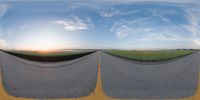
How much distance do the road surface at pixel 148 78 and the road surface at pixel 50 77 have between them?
225 millimetres

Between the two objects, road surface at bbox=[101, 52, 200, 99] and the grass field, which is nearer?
road surface at bbox=[101, 52, 200, 99]

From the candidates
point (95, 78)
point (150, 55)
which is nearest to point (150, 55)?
point (150, 55)

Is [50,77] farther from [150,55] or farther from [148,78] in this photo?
[150,55]

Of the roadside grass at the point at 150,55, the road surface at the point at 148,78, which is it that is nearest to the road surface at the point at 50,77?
the road surface at the point at 148,78

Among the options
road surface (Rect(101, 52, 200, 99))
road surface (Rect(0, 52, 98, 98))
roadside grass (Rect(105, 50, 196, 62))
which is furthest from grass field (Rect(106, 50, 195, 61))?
road surface (Rect(0, 52, 98, 98))

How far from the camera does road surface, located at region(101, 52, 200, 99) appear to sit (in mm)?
4039

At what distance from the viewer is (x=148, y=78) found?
407 cm

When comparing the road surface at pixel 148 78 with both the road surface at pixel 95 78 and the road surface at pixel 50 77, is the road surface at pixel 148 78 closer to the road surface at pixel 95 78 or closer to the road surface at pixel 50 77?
the road surface at pixel 95 78

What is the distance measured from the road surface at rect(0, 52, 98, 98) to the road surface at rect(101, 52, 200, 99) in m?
0.22

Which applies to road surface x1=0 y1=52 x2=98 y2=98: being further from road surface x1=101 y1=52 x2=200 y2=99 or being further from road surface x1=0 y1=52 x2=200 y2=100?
road surface x1=101 y1=52 x2=200 y2=99

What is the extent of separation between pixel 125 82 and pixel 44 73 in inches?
44.4

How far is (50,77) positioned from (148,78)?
1362 millimetres

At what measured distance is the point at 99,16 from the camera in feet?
43.6

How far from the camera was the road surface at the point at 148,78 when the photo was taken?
404 cm
